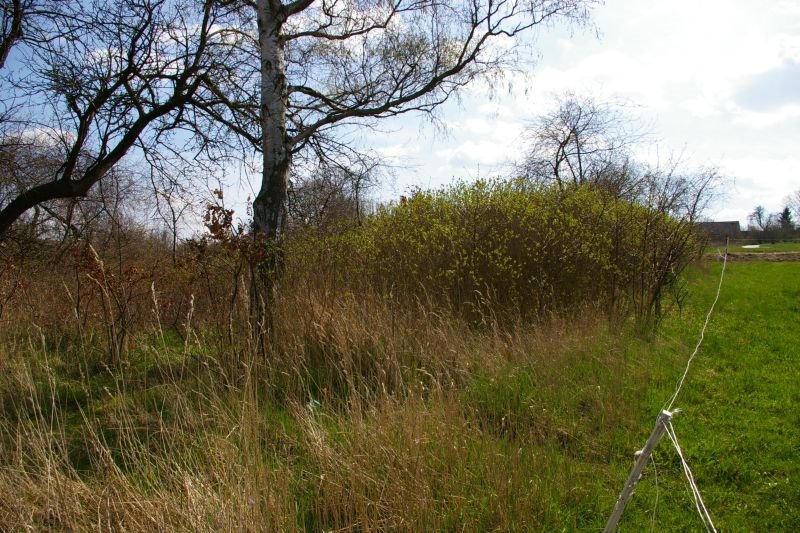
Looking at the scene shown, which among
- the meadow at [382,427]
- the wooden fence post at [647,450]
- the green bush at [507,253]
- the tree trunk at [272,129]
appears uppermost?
the tree trunk at [272,129]

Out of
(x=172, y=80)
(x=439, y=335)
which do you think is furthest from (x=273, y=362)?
(x=172, y=80)

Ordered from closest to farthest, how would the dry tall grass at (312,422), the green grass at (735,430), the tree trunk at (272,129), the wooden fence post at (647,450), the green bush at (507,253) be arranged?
the wooden fence post at (647,450) < the dry tall grass at (312,422) < the green grass at (735,430) < the tree trunk at (272,129) < the green bush at (507,253)

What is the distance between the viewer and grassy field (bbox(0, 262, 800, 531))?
2.69 meters

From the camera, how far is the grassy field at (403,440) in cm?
269

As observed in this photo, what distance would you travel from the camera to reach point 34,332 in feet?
19.6

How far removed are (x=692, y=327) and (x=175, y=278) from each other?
6.86 m

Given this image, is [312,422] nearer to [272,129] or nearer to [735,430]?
[735,430]

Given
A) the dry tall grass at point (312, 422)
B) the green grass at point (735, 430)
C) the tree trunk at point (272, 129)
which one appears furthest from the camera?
the tree trunk at point (272, 129)

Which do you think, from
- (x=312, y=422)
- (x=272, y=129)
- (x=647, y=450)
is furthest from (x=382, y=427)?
(x=272, y=129)

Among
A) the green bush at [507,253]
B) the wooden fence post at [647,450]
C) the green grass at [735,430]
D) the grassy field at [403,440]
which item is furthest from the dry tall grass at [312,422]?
the wooden fence post at [647,450]

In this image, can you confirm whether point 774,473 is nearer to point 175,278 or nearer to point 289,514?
point 289,514

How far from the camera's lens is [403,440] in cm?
303

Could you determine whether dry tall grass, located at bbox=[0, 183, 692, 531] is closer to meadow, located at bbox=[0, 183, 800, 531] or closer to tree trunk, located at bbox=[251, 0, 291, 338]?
meadow, located at bbox=[0, 183, 800, 531]

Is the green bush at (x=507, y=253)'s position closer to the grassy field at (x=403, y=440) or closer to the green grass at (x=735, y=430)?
the green grass at (x=735, y=430)
